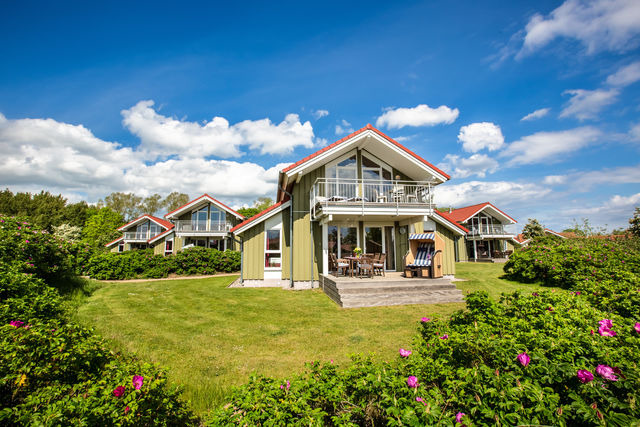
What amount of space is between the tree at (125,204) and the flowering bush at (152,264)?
48772 millimetres

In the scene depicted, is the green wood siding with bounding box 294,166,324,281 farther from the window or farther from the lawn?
the lawn

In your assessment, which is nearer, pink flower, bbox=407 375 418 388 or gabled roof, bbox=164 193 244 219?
pink flower, bbox=407 375 418 388

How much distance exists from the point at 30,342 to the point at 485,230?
35565 mm

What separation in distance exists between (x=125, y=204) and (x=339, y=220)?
206 ft

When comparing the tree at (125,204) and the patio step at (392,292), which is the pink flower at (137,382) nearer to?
the patio step at (392,292)

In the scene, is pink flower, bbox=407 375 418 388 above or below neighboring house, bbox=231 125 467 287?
below

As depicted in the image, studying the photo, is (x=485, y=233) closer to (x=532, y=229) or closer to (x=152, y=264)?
(x=532, y=229)

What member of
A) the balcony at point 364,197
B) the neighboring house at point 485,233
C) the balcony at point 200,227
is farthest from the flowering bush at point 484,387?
the neighboring house at point 485,233

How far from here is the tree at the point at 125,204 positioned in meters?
57.4

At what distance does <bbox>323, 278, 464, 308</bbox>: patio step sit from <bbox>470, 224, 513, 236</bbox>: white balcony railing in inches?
975

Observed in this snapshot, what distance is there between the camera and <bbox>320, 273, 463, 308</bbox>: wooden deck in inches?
339

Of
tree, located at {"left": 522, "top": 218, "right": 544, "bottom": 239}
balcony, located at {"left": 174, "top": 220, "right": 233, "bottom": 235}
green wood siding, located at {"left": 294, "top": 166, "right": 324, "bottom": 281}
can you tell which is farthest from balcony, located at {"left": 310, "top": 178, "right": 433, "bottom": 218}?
tree, located at {"left": 522, "top": 218, "right": 544, "bottom": 239}

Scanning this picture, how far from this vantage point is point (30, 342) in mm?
2572

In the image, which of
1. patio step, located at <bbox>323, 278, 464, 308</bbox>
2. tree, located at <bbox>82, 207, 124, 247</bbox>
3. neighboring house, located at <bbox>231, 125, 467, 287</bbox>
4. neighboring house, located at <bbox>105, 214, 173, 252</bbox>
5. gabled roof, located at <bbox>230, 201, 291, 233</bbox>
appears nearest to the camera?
patio step, located at <bbox>323, 278, 464, 308</bbox>
